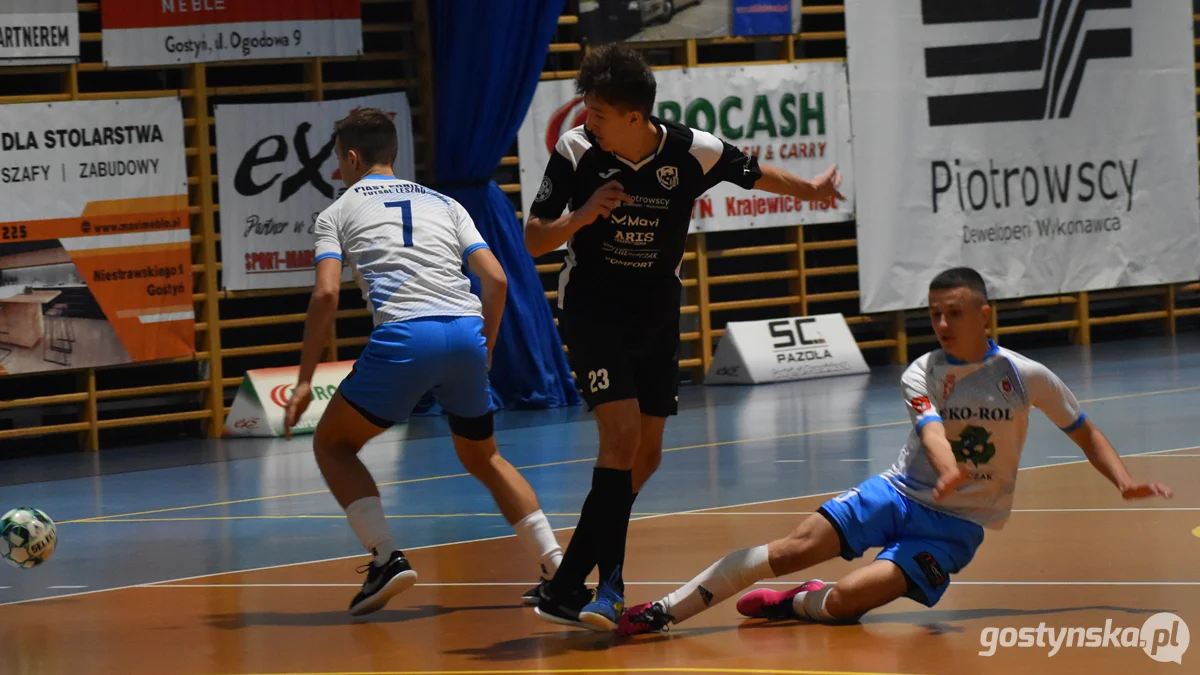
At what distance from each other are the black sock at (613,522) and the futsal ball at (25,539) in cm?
223

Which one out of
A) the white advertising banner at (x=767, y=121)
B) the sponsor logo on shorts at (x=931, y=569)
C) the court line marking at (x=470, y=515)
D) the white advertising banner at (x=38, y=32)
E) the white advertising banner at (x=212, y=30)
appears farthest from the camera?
the white advertising banner at (x=767, y=121)

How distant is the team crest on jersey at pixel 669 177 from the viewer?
4.64 metres

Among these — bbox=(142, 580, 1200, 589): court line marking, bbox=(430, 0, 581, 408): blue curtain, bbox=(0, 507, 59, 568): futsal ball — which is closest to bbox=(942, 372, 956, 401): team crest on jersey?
bbox=(142, 580, 1200, 589): court line marking

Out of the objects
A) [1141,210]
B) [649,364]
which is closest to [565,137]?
[649,364]

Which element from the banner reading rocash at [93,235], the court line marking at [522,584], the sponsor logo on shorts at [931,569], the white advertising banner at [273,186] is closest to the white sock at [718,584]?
the sponsor logo on shorts at [931,569]

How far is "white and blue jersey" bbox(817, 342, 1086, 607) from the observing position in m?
4.49

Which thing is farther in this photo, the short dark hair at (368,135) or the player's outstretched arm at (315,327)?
the short dark hair at (368,135)

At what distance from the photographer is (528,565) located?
5754 millimetres

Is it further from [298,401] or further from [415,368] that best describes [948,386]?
[298,401]

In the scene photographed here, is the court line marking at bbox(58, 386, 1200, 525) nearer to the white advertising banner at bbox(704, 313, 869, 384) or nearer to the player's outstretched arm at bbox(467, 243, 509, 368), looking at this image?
the white advertising banner at bbox(704, 313, 869, 384)

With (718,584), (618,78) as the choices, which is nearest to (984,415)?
(718,584)

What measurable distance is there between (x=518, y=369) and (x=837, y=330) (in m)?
3.08

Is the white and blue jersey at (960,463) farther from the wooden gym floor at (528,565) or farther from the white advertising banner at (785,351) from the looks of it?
the white advertising banner at (785,351)

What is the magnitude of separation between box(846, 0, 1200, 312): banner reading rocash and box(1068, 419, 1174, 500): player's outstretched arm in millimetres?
9099
